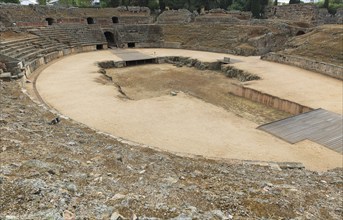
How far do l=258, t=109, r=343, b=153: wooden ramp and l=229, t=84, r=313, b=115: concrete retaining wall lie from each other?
1.35 metres

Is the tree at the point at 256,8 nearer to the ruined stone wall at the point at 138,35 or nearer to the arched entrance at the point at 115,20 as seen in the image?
the ruined stone wall at the point at 138,35

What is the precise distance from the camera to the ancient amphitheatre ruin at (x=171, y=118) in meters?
5.70

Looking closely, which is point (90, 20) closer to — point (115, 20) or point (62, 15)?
point (115, 20)

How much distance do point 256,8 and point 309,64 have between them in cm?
2499

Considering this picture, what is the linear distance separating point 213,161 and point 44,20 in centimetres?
3499

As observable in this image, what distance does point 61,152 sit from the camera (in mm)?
7984

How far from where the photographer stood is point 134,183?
21.3ft

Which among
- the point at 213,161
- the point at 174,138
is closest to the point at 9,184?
the point at 213,161

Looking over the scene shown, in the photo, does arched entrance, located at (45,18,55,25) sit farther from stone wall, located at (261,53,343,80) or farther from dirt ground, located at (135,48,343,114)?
stone wall, located at (261,53,343,80)

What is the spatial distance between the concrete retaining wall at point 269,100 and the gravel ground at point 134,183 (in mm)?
7678

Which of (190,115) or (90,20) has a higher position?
(90,20)

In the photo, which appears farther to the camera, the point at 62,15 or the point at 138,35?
the point at 138,35

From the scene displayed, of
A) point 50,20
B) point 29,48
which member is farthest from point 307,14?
point 29,48

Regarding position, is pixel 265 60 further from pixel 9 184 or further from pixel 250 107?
pixel 9 184
